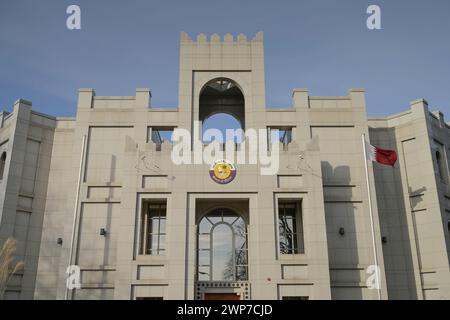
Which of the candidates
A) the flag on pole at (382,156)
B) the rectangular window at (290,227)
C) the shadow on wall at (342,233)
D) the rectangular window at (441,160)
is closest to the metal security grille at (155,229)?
the rectangular window at (290,227)

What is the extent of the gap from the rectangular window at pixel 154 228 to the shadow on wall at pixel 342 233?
9215 millimetres

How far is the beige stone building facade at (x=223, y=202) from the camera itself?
2250cm

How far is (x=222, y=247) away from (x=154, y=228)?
13.4 ft

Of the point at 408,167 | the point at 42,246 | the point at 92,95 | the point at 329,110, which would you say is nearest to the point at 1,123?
the point at 92,95

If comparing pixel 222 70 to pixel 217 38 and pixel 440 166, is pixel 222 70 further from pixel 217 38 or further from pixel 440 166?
pixel 440 166

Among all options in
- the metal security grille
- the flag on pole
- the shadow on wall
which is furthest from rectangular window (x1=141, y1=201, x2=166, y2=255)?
the flag on pole

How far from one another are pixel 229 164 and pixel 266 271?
5.76 meters

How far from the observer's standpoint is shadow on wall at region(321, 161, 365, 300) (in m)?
23.9

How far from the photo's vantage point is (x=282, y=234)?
25.0 meters

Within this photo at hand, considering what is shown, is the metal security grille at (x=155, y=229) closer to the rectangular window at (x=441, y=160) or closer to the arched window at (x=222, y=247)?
the arched window at (x=222, y=247)

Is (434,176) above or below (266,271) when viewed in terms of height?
above
